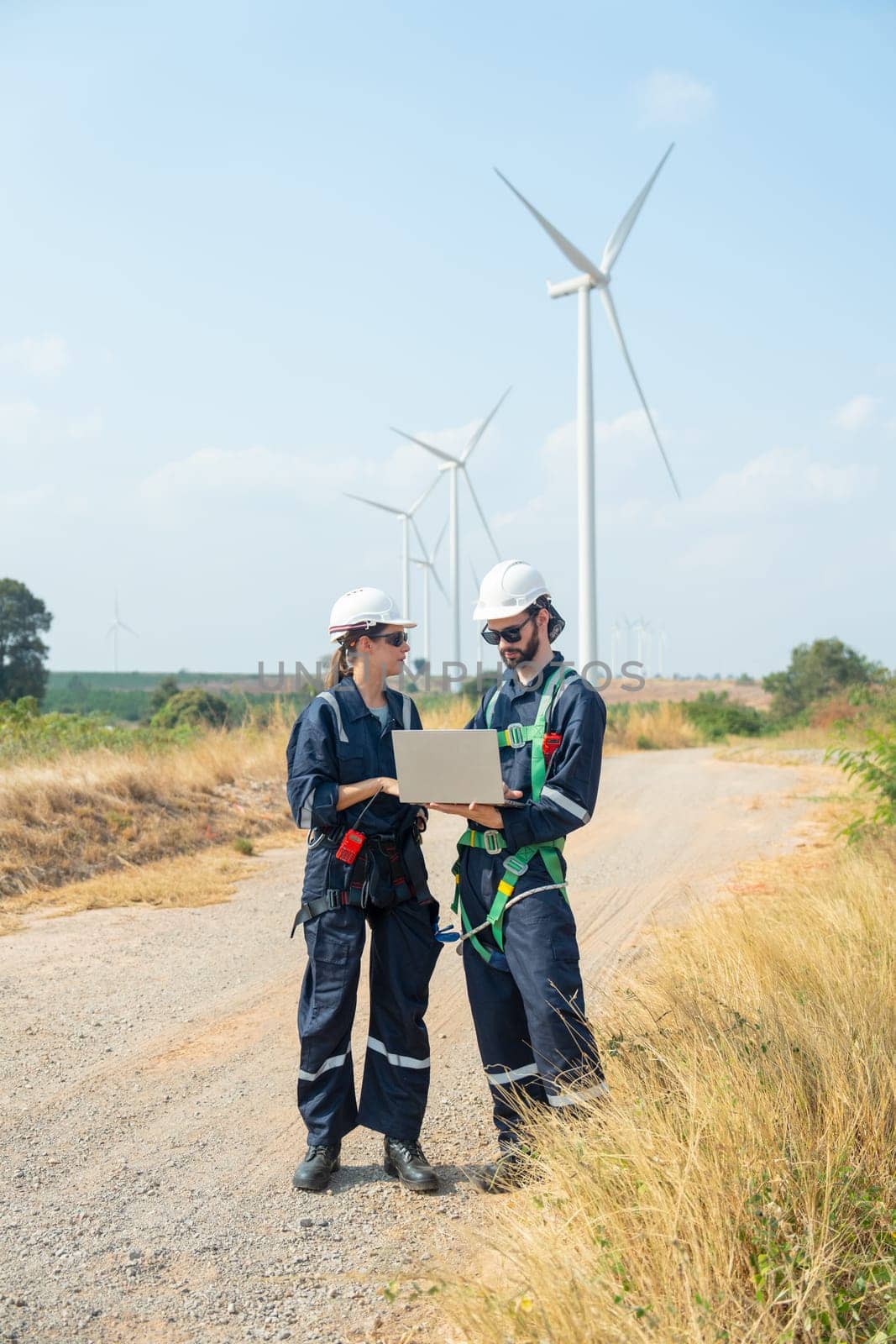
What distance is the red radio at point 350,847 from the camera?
4.26 meters

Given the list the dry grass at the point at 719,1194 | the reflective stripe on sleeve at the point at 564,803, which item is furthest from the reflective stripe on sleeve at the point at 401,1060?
the reflective stripe on sleeve at the point at 564,803

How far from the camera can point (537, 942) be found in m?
4.02

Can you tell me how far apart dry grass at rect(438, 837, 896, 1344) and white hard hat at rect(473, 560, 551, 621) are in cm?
181

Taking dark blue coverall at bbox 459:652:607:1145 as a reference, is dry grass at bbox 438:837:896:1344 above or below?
below

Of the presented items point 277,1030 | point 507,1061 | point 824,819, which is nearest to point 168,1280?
point 507,1061

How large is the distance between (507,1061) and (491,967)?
39 centimetres

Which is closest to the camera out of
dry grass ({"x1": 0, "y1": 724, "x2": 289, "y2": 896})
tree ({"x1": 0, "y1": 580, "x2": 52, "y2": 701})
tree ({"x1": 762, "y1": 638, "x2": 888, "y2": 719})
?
dry grass ({"x1": 0, "y1": 724, "x2": 289, "y2": 896})

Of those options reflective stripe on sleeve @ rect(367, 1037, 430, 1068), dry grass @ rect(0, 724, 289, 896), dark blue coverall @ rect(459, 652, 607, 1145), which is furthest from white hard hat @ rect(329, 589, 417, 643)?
dry grass @ rect(0, 724, 289, 896)

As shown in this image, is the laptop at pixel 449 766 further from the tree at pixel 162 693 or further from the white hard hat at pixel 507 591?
the tree at pixel 162 693

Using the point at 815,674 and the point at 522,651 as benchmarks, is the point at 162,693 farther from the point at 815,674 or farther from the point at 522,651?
the point at 522,651

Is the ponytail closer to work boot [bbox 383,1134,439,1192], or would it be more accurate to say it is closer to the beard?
the beard

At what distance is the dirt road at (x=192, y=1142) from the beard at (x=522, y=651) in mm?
2075

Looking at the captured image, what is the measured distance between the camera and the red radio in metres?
4.26

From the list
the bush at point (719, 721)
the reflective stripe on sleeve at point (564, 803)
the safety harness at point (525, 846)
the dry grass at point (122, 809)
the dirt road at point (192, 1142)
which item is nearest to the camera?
the dirt road at point (192, 1142)
